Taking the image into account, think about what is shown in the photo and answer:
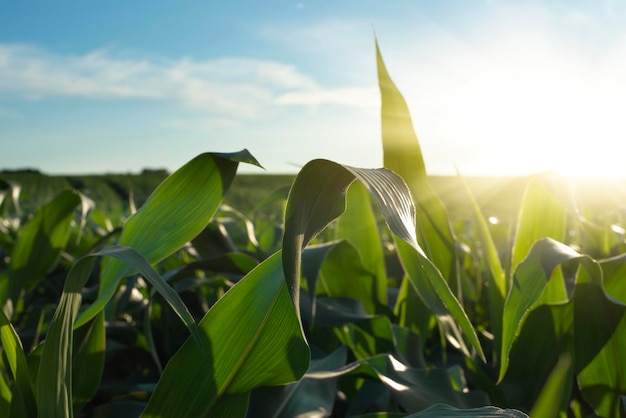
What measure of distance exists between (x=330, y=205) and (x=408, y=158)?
28 cm

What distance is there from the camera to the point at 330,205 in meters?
0.35

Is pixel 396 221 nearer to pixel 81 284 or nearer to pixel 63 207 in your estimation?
pixel 81 284

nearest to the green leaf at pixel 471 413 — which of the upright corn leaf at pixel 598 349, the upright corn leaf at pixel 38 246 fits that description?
the upright corn leaf at pixel 598 349

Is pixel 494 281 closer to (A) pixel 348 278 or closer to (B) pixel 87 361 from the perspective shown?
(A) pixel 348 278

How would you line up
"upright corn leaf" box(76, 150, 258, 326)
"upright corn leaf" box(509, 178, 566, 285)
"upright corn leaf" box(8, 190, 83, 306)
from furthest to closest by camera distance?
"upright corn leaf" box(8, 190, 83, 306)
"upright corn leaf" box(509, 178, 566, 285)
"upright corn leaf" box(76, 150, 258, 326)

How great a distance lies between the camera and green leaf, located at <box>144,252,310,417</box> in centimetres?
43

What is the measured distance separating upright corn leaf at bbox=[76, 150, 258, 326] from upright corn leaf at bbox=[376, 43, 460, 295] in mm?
188

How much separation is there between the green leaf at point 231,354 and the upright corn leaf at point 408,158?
0.22m

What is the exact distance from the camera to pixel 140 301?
914 mm

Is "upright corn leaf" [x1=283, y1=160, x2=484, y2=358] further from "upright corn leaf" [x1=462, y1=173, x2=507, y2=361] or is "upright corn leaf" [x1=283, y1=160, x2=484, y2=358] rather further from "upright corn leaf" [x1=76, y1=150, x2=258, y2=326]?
"upright corn leaf" [x1=462, y1=173, x2=507, y2=361]

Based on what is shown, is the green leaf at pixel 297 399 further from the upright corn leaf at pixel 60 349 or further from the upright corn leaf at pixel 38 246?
the upright corn leaf at pixel 38 246

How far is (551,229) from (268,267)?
0.47 metres

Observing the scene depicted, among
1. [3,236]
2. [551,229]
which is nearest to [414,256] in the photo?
[551,229]

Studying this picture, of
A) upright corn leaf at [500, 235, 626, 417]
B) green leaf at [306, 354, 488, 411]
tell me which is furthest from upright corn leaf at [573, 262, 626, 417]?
green leaf at [306, 354, 488, 411]
